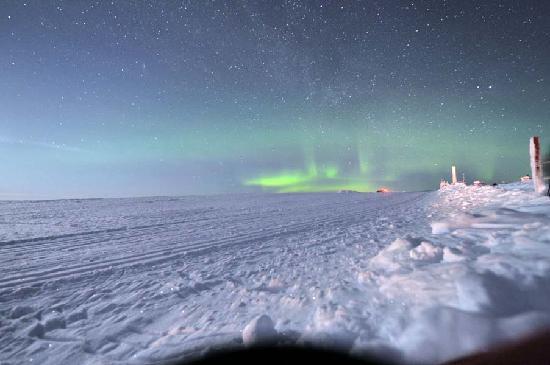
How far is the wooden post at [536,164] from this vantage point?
24.6ft

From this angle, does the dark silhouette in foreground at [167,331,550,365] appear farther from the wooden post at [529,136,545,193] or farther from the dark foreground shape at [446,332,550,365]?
the wooden post at [529,136,545,193]

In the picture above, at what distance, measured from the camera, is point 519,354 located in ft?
5.10

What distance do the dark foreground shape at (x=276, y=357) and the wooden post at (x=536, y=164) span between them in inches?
344

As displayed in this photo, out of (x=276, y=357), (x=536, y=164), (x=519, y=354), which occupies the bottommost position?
(x=276, y=357)

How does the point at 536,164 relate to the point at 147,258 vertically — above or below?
above

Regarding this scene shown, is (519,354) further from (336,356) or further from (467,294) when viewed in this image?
(336,356)

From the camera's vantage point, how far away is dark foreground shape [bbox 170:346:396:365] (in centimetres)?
197

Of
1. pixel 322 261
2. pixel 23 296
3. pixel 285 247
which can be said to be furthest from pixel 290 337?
pixel 23 296

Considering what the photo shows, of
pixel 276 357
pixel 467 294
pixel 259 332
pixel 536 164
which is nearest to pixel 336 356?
pixel 276 357

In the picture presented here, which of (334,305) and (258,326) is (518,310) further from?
(258,326)

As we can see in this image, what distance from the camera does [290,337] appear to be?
2287 mm

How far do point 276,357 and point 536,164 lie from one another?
9398 mm

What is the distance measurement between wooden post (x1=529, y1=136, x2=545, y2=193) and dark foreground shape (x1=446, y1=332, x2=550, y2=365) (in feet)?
26.6

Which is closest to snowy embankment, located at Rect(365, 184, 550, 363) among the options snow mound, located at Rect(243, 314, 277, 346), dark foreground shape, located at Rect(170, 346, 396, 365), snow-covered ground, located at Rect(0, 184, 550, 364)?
snow-covered ground, located at Rect(0, 184, 550, 364)
